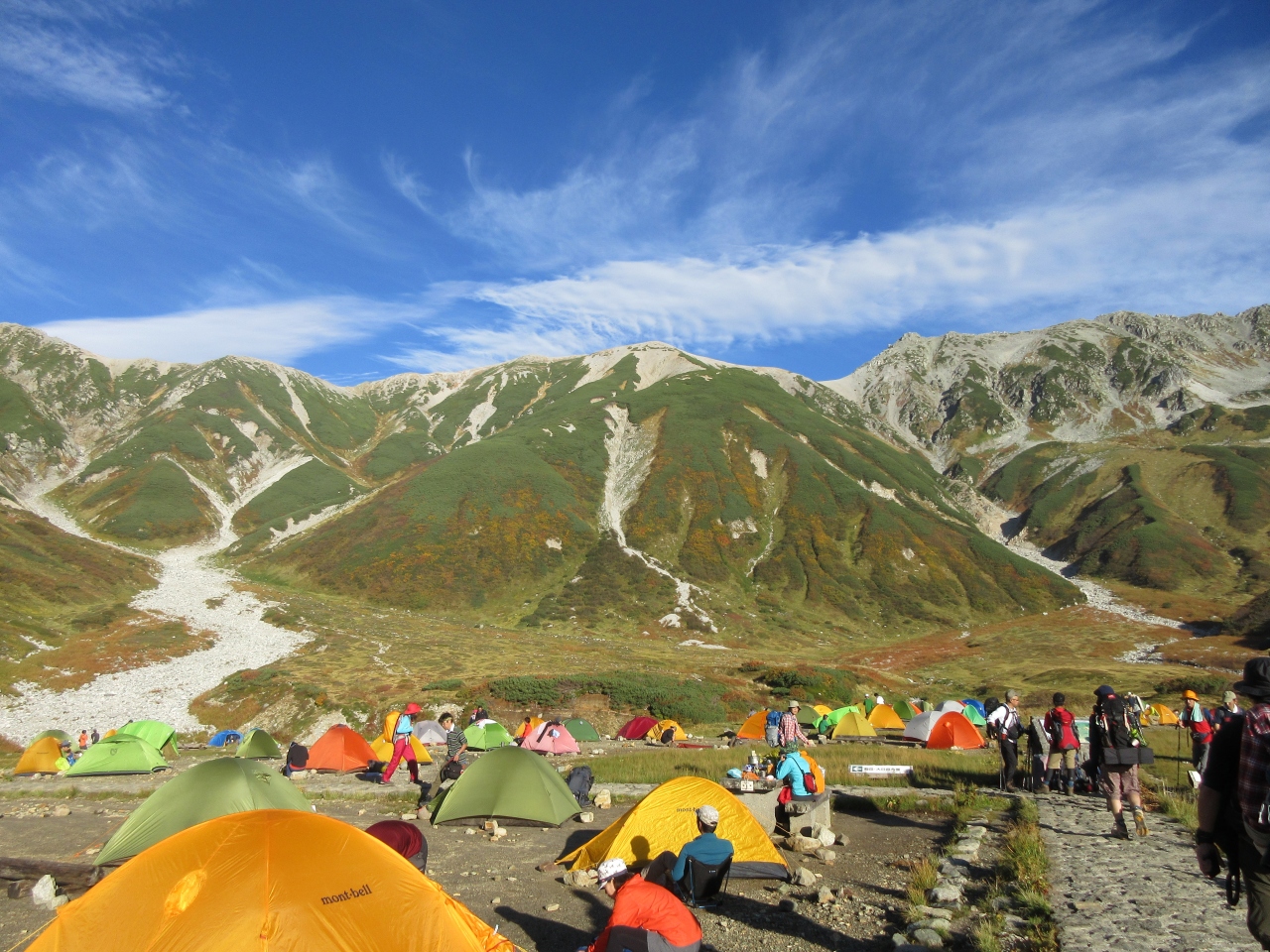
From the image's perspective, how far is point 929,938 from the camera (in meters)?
8.62

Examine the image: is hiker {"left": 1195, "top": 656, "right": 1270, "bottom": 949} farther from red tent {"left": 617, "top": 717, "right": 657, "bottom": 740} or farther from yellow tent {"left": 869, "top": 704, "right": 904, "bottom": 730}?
yellow tent {"left": 869, "top": 704, "right": 904, "bottom": 730}

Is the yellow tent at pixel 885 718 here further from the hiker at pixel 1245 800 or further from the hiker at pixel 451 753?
the hiker at pixel 1245 800

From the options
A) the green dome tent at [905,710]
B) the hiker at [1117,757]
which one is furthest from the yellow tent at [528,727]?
the hiker at [1117,757]

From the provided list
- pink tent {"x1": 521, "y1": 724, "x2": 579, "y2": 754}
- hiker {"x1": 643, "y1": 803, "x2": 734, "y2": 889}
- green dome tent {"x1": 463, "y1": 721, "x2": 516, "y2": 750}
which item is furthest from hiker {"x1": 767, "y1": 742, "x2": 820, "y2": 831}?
green dome tent {"x1": 463, "y1": 721, "x2": 516, "y2": 750}

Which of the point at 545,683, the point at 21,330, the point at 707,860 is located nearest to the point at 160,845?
the point at 707,860

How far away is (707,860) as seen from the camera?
10.5 meters

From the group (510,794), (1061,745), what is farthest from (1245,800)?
(510,794)

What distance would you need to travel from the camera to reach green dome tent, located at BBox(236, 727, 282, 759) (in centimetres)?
2923

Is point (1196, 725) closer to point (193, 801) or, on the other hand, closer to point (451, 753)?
point (451, 753)

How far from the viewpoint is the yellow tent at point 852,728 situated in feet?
109

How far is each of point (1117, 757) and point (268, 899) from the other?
14.3 meters

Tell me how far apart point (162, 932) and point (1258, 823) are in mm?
10648

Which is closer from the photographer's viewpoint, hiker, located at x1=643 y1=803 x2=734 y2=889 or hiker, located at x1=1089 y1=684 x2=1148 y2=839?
hiker, located at x1=643 y1=803 x2=734 y2=889

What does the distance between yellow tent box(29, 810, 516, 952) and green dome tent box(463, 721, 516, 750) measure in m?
21.8
